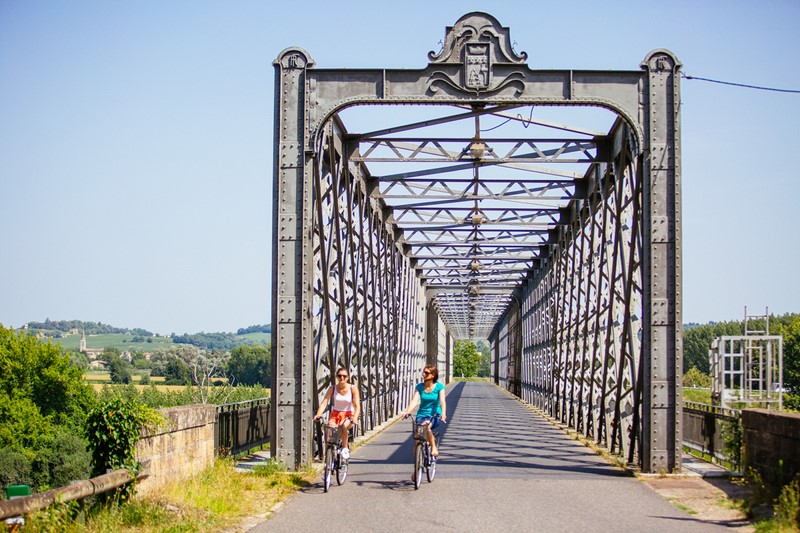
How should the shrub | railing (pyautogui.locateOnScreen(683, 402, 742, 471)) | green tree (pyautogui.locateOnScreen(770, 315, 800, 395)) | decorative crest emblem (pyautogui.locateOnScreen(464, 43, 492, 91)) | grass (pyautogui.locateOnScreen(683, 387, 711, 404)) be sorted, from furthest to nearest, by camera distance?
green tree (pyautogui.locateOnScreen(770, 315, 800, 395)), the shrub, grass (pyautogui.locateOnScreen(683, 387, 711, 404)), decorative crest emblem (pyautogui.locateOnScreen(464, 43, 492, 91)), railing (pyautogui.locateOnScreen(683, 402, 742, 471))

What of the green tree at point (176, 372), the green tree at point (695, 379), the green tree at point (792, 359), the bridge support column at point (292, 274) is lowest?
the green tree at point (176, 372)

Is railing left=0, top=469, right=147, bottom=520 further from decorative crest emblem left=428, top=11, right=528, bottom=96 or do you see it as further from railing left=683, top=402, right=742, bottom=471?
railing left=683, top=402, right=742, bottom=471

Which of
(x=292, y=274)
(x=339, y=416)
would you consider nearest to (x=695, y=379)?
(x=292, y=274)

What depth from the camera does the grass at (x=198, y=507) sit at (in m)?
8.14

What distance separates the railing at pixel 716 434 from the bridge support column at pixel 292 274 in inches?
236

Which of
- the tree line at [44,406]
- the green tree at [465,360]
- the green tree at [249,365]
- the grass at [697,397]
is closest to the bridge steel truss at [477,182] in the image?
the grass at [697,397]

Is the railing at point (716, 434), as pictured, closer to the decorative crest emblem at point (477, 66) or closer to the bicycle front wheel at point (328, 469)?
the bicycle front wheel at point (328, 469)

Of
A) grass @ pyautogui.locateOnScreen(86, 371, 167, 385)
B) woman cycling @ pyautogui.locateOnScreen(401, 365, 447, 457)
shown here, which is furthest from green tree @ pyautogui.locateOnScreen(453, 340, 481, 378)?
woman cycling @ pyautogui.locateOnScreen(401, 365, 447, 457)

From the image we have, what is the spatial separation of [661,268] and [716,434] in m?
3.33

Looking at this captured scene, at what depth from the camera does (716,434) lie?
15188 mm

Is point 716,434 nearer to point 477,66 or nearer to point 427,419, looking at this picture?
point 427,419

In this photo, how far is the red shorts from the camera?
12.2m

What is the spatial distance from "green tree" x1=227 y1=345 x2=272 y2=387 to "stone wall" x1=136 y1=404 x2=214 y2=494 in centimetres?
9886

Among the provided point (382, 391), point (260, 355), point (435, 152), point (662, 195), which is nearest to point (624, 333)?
point (662, 195)
